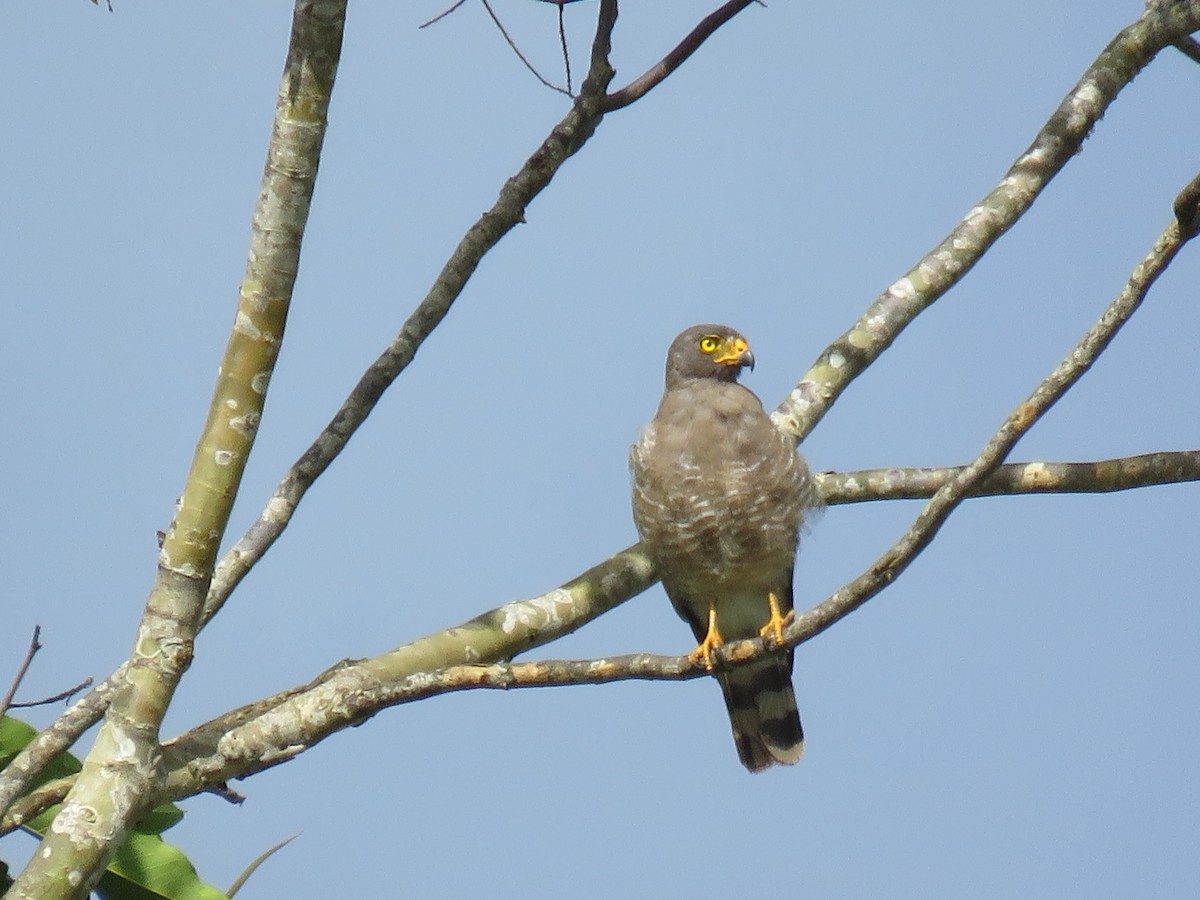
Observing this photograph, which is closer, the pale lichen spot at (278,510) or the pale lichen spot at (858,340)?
the pale lichen spot at (278,510)

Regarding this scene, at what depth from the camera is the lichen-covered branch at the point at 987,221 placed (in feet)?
16.7

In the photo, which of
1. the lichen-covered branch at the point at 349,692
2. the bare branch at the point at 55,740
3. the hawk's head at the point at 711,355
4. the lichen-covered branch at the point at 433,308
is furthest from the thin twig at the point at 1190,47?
the bare branch at the point at 55,740

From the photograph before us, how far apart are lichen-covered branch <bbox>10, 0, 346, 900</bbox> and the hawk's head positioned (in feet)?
9.04

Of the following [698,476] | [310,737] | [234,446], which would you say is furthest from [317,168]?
[698,476]

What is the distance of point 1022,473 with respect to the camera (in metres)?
4.36

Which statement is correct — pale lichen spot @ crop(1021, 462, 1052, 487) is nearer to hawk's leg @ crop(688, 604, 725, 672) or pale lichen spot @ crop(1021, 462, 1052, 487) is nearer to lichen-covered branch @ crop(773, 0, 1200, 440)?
lichen-covered branch @ crop(773, 0, 1200, 440)

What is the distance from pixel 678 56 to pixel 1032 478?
182 cm

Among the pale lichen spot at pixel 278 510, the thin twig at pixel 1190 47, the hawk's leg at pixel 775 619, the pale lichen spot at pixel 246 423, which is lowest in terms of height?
the pale lichen spot at pixel 246 423

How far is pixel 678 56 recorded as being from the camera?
448cm

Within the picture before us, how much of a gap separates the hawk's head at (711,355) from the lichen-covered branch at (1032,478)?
0.93m

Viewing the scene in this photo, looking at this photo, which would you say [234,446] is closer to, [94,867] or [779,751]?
[94,867]

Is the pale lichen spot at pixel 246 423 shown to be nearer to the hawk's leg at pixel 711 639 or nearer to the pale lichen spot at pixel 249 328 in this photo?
the pale lichen spot at pixel 249 328

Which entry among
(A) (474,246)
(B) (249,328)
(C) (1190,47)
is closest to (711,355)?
(A) (474,246)

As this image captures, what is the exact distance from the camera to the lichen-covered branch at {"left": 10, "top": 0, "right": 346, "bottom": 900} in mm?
3063
